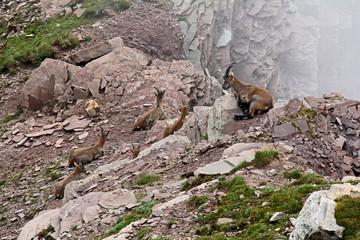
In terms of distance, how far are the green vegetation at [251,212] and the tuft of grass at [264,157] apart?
53.4 inches

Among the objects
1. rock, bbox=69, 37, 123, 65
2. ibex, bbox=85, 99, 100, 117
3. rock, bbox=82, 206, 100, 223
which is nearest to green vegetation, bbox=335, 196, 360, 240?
rock, bbox=82, 206, 100, 223

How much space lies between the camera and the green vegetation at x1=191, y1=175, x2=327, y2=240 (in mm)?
5867

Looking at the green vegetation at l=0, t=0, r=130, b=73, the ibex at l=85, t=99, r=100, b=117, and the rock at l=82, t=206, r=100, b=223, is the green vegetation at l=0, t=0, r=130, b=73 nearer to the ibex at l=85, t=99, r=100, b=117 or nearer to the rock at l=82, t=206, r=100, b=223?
the ibex at l=85, t=99, r=100, b=117

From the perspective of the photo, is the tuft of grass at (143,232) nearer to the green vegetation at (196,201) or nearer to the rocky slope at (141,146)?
the rocky slope at (141,146)

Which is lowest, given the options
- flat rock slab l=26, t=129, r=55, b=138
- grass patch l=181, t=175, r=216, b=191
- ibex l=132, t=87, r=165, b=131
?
flat rock slab l=26, t=129, r=55, b=138

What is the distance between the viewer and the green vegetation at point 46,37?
24.4 meters

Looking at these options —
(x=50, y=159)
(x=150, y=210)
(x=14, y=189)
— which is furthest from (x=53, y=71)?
(x=150, y=210)

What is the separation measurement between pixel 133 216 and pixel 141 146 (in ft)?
23.9

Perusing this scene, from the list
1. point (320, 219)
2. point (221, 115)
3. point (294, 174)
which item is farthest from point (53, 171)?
point (320, 219)

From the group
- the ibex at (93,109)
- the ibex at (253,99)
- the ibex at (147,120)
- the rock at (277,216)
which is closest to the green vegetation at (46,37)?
the ibex at (93,109)

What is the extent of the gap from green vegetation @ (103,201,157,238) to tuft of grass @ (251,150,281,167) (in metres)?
2.78

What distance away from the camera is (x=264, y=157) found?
354 inches

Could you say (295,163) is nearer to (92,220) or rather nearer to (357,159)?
(357,159)

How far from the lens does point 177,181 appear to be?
10.1 m
